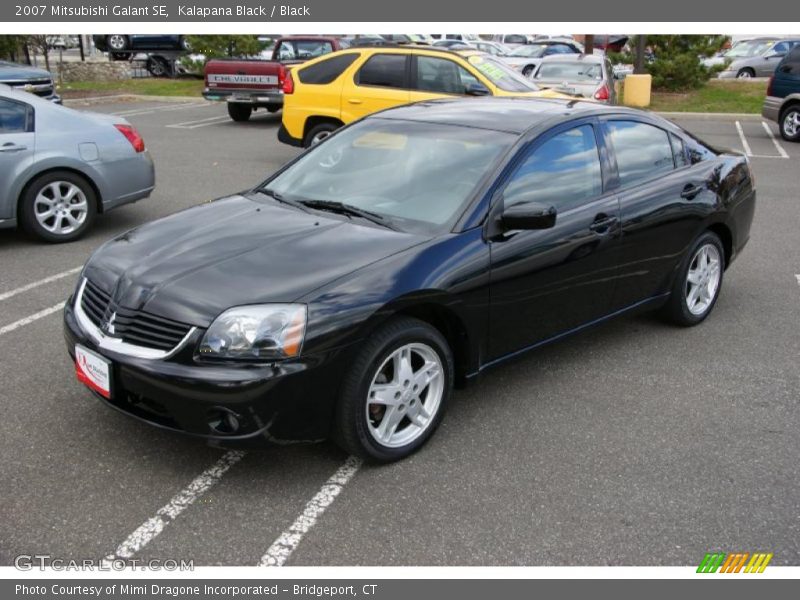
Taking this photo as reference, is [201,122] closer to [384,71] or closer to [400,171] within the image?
[384,71]

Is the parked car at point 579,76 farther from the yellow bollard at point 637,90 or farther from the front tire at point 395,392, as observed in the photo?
the front tire at point 395,392

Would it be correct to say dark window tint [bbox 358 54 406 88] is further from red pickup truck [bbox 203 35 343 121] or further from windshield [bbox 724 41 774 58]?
windshield [bbox 724 41 774 58]

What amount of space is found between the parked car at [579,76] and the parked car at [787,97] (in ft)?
9.64

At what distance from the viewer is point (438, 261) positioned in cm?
379

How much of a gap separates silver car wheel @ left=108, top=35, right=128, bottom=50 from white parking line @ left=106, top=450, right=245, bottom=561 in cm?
2833

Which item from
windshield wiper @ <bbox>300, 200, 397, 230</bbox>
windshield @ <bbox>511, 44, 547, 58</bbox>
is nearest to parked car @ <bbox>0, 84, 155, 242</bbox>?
windshield wiper @ <bbox>300, 200, 397, 230</bbox>

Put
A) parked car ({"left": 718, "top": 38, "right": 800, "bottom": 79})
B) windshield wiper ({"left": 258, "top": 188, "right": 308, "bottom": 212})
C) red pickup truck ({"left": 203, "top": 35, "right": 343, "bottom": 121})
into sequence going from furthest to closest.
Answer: parked car ({"left": 718, "top": 38, "right": 800, "bottom": 79})
red pickup truck ({"left": 203, "top": 35, "right": 343, "bottom": 121})
windshield wiper ({"left": 258, "top": 188, "right": 308, "bottom": 212})

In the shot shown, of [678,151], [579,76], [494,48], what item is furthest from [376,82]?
[494,48]

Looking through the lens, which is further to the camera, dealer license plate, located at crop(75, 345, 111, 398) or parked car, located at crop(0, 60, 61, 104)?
parked car, located at crop(0, 60, 61, 104)

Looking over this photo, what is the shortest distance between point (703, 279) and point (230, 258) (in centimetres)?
344

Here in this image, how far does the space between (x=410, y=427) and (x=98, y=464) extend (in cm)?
143

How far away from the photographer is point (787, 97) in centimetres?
1515

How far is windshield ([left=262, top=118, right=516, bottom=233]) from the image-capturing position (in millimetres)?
4152

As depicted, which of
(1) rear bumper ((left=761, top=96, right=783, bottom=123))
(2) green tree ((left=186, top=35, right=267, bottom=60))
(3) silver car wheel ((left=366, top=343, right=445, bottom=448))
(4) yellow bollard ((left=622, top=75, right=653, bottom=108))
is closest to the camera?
(3) silver car wheel ((left=366, top=343, right=445, bottom=448))
